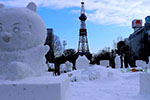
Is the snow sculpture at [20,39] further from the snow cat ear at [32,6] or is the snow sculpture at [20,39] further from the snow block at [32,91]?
the snow block at [32,91]

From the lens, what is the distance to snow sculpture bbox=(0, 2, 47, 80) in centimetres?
439

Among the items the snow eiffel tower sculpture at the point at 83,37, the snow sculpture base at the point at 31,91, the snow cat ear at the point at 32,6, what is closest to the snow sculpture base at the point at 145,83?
the snow sculpture base at the point at 31,91

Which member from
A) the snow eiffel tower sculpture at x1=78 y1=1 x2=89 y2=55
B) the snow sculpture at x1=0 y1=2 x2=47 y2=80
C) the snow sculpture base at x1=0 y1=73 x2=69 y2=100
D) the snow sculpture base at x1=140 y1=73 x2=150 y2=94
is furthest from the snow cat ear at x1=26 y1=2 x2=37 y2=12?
the snow eiffel tower sculpture at x1=78 y1=1 x2=89 y2=55

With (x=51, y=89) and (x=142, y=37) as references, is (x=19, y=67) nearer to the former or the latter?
(x=51, y=89)

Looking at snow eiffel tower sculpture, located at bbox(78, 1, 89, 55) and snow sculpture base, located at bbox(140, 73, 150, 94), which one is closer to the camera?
snow sculpture base, located at bbox(140, 73, 150, 94)

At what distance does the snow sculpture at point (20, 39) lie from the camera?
14.4ft

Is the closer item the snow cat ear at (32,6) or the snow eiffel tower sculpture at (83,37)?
the snow cat ear at (32,6)

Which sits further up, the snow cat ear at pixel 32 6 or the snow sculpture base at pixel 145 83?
the snow cat ear at pixel 32 6

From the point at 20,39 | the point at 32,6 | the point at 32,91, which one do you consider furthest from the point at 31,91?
the point at 32,6

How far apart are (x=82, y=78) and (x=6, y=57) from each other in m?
7.76

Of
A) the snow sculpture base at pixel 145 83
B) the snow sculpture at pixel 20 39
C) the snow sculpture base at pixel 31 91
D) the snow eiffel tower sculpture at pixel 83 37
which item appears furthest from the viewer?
the snow eiffel tower sculpture at pixel 83 37

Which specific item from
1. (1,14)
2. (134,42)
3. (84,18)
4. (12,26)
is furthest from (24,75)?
(134,42)

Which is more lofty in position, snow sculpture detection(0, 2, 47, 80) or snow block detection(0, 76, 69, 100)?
snow sculpture detection(0, 2, 47, 80)

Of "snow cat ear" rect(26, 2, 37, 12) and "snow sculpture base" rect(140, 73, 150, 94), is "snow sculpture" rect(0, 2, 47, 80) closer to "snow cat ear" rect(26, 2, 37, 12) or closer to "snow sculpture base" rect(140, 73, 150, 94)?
"snow cat ear" rect(26, 2, 37, 12)
